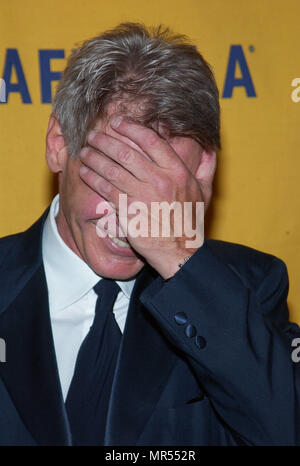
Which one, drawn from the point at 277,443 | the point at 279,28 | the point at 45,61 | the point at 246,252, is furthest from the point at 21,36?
the point at 277,443

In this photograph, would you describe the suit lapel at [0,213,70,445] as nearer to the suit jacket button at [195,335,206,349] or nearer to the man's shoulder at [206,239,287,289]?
the suit jacket button at [195,335,206,349]

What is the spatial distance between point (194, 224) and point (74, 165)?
289mm

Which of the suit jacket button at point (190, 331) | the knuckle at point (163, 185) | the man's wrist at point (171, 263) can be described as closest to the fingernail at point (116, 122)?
the knuckle at point (163, 185)

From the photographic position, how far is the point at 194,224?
1.16m

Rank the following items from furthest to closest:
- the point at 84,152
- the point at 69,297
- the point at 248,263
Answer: the point at 248,263, the point at 69,297, the point at 84,152

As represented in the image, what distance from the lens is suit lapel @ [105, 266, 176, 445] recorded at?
1.18 m

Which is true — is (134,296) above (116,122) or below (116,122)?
below

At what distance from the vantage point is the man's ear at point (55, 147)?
1.35m

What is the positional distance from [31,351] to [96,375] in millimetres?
127

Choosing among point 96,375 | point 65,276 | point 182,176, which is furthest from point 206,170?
point 96,375

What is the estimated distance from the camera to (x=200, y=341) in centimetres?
110

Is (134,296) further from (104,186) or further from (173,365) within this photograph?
(104,186)

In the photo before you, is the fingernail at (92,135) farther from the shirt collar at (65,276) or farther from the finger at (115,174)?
the shirt collar at (65,276)

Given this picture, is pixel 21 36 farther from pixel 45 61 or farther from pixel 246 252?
pixel 246 252
